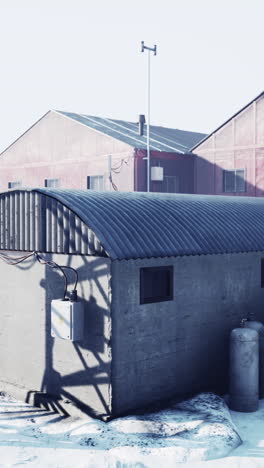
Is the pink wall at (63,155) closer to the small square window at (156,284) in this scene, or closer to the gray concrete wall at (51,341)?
the gray concrete wall at (51,341)

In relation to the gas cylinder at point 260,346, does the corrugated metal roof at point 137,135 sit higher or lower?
higher

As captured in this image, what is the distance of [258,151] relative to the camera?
30781mm

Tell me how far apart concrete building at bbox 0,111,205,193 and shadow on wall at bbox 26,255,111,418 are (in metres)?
21.1

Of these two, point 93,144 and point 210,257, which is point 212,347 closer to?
point 210,257

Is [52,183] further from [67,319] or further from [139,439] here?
[139,439]

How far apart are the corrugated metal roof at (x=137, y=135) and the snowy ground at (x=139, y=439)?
2356 centimetres

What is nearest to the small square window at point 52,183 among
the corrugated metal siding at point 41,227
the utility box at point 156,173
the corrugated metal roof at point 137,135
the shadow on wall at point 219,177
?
the corrugated metal roof at point 137,135

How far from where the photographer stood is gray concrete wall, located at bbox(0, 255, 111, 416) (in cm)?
1150

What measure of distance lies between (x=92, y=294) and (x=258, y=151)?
21.4 metres

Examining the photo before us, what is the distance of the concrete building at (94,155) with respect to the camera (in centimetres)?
3369

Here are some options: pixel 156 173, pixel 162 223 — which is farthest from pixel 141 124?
pixel 162 223

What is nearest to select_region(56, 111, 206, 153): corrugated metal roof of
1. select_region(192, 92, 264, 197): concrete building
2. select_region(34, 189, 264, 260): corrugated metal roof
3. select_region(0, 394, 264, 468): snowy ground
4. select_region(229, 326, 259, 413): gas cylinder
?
select_region(192, 92, 264, 197): concrete building

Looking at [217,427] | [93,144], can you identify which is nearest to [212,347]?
[217,427]

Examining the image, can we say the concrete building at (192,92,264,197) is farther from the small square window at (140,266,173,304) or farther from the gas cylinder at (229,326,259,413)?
the small square window at (140,266,173,304)
